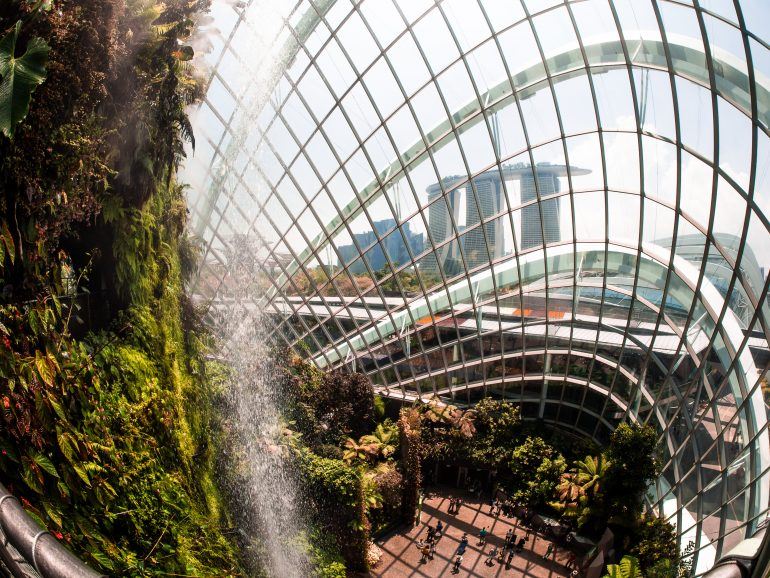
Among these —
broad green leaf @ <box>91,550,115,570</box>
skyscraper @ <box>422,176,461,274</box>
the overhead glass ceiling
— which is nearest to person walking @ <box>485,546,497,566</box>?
the overhead glass ceiling

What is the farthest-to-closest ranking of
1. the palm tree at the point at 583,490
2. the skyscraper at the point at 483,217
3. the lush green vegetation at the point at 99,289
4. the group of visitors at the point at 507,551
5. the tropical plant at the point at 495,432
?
the tropical plant at the point at 495,432 < the palm tree at the point at 583,490 < the group of visitors at the point at 507,551 < the skyscraper at the point at 483,217 < the lush green vegetation at the point at 99,289

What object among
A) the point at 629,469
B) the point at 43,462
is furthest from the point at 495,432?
the point at 43,462

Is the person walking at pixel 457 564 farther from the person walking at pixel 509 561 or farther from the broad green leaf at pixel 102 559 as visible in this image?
the broad green leaf at pixel 102 559

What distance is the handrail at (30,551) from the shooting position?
3133 millimetres

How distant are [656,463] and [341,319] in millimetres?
17326

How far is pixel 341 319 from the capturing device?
96.7ft

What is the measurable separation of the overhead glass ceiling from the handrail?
50.1 ft

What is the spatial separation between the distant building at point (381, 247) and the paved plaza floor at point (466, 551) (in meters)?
13.5

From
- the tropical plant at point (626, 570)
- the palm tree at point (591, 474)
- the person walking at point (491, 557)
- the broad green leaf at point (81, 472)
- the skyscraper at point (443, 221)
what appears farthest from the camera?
the palm tree at point (591, 474)

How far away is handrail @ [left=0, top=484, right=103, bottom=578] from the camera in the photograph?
3.13 m

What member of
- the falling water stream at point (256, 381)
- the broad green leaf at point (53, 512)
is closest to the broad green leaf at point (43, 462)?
the broad green leaf at point (53, 512)

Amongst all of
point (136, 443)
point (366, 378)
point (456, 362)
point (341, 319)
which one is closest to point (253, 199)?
point (341, 319)

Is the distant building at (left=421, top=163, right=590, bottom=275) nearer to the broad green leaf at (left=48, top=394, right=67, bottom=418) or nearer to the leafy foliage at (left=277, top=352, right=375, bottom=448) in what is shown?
the leafy foliage at (left=277, top=352, right=375, bottom=448)

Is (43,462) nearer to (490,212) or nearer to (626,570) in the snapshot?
(626,570)
